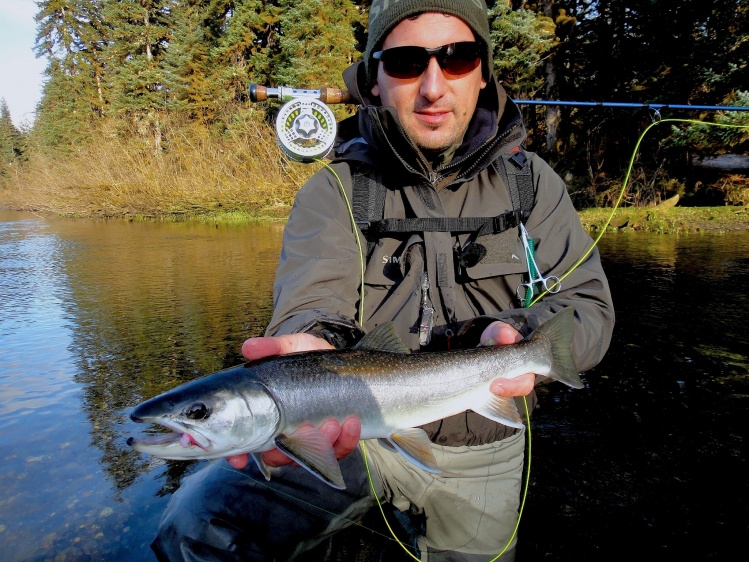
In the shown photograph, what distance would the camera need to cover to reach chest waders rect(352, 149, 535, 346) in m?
2.94

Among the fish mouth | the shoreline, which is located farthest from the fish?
the shoreline

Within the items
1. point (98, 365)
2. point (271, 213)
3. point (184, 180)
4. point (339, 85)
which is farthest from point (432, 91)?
point (339, 85)

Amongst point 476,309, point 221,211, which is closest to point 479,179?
point 476,309

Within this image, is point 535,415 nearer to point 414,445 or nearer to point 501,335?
point 501,335

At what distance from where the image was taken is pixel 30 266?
1123 cm

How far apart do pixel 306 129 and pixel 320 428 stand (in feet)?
7.04

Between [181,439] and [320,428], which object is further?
[320,428]

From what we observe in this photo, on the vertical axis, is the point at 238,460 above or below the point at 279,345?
below

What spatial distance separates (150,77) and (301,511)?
4062cm

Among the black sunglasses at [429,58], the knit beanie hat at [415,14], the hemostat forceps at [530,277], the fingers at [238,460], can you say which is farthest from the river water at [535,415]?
the knit beanie hat at [415,14]

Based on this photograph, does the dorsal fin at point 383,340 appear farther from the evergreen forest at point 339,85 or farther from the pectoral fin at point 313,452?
the evergreen forest at point 339,85

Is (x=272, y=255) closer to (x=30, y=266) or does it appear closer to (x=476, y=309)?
(x=30, y=266)

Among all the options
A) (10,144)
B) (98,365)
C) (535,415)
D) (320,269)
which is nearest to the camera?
(320,269)

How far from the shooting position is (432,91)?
2.99 m
